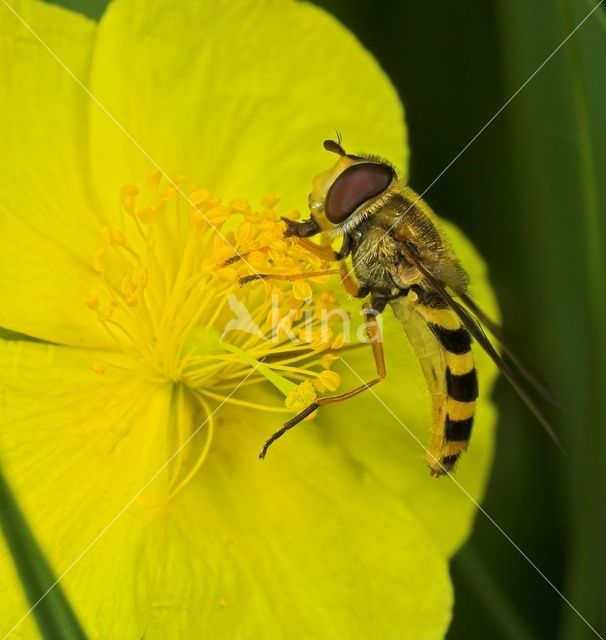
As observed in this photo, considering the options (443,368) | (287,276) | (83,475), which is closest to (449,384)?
(443,368)

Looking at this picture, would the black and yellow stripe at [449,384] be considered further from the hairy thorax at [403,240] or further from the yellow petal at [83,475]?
the yellow petal at [83,475]

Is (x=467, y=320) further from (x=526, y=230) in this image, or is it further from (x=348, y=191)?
(x=526, y=230)

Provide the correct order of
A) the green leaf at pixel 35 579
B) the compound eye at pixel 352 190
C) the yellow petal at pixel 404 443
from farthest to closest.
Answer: the yellow petal at pixel 404 443, the compound eye at pixel 352 190, the green leaf at pixel 35 579

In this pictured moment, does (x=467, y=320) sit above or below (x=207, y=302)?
above

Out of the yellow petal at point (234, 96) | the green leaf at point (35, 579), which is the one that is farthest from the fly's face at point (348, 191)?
the green leaf at point (35, 579)

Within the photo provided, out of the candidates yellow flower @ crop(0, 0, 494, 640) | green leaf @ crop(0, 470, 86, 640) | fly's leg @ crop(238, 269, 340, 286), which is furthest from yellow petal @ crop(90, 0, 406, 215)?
green leaf @ crop(0, 470, 86, 640)

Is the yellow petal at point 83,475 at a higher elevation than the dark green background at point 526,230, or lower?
lower
